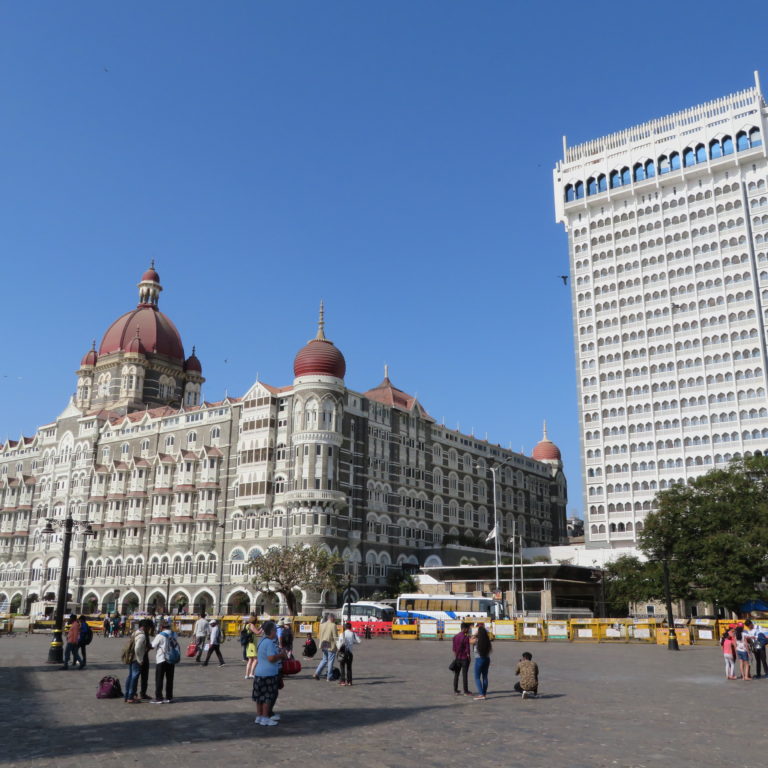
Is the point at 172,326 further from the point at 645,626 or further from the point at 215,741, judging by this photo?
the point at 215,741

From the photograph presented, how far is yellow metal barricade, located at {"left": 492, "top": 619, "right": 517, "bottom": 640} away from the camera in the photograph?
4616 cm

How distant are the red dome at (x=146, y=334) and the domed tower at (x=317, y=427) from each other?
113 feet

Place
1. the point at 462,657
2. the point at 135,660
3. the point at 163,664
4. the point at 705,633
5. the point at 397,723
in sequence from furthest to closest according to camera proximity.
A: the point at 705,633
the point at 462,657
the point at 163,664
the point at 135,660
the point at 397,723

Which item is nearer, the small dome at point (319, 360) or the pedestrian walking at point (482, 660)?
the pedestrian walking at point (482, 660)

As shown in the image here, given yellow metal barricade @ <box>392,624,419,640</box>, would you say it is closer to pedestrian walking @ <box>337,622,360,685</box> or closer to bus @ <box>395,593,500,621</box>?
bus @ <box>395,593,500,621</box>

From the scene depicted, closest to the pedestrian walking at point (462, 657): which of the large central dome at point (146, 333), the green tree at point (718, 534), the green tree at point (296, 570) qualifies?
the green tree at point (718, 534)

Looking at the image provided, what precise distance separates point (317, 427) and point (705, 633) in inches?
1580

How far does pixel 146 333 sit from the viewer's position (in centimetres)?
10425

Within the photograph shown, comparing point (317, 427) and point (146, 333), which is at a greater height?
point (146, 333)

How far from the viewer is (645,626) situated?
147 feet

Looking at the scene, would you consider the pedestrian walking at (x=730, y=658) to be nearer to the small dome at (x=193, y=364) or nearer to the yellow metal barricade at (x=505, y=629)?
the yellow metal barricade at (x=505, y=629)

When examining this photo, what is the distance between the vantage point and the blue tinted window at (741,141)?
291 feet

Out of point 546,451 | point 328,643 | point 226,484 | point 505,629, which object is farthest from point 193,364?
point 328,643

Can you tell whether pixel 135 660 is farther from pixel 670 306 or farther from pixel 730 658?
pixel 670 306
